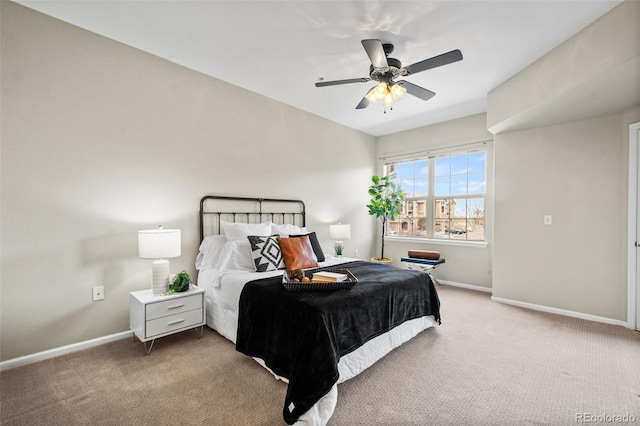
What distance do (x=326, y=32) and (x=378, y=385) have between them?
114 inches

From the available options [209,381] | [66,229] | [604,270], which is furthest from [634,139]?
[66,229]

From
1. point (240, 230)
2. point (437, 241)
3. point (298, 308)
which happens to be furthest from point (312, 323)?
point (437, 241)

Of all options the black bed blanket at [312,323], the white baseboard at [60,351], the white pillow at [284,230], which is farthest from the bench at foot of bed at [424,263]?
the white baseboard at [60,351]

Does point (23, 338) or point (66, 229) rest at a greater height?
point (66, 229)

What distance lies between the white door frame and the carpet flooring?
426 mm

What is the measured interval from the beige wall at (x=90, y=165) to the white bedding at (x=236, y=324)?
590mm

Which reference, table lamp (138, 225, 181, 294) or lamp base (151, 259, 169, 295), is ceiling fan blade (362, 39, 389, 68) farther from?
lamp base (151, 259, 169, 295)

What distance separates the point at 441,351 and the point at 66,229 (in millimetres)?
3436

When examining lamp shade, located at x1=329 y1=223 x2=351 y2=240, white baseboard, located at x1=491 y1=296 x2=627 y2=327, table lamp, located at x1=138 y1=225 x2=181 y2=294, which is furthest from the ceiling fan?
white baseboard, located at x1=491 y1=296 x2=627 y2=327

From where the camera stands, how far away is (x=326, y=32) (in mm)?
2533

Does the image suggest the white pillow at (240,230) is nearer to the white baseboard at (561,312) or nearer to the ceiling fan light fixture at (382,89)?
the ceiling fan light fixture at (382,89)

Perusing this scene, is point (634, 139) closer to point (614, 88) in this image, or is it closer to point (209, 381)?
point (614, 88)

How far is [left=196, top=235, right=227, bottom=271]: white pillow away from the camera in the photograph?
3098 mm

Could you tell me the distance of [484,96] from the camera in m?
3.90
